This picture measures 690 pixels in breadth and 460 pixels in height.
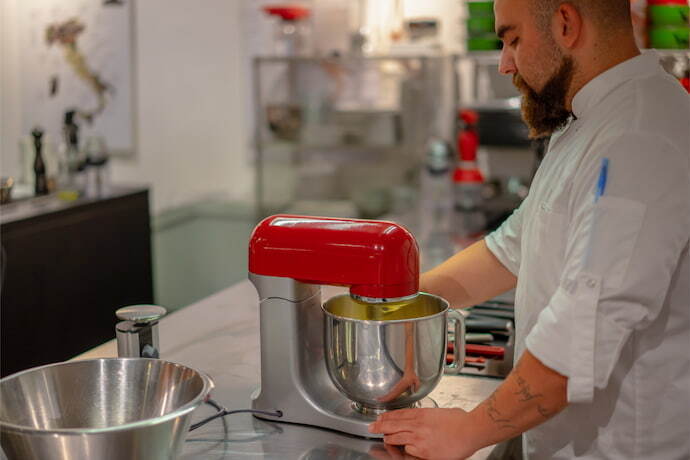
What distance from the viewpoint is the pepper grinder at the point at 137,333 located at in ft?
5.11

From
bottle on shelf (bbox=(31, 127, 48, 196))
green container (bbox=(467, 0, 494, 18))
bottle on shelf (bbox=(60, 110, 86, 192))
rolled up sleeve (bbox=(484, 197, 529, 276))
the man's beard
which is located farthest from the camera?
bottle on shelf (bbox=(60, 110, 86, 192))

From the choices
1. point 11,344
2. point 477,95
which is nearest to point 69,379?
point 11,344

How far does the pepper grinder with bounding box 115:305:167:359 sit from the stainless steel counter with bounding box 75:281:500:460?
0.16 metres

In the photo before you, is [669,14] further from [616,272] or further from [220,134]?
[616,272]

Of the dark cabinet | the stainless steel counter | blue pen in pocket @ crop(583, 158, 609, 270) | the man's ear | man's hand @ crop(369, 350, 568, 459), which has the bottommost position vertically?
the dark cabinet

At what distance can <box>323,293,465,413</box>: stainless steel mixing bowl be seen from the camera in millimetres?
1432

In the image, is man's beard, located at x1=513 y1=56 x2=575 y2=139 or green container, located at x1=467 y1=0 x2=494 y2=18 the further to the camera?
green container, located at x1=467 y1=0 x2=494 y2=18

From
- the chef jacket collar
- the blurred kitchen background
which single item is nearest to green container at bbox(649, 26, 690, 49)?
the blurred kitchen background

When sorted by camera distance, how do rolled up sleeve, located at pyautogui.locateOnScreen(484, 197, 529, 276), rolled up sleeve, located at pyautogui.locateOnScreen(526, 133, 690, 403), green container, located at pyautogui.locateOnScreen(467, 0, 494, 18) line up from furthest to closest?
1. green container, located at pyautogui.locateOnScreen(467, 0, 494, 18)
2. rolled up sleeve, located at pyautogui.locateOnScreen(484, 197, 529, 276)
3. rolled up sleeve, located at pyautogui.locateOnScreen(526, 133, 690, 403)

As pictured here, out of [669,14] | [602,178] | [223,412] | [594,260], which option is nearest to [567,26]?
[602,178]

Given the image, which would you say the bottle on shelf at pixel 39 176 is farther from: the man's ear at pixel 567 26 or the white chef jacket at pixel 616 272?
the man's ear at pixel 567 26

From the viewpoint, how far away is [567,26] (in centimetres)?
147

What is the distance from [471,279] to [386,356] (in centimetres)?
51

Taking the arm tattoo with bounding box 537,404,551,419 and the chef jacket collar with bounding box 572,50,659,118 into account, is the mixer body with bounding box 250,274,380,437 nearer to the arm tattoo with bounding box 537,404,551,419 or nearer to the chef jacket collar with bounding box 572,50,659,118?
the arm tattoo with bounding box 537,404,551,419
